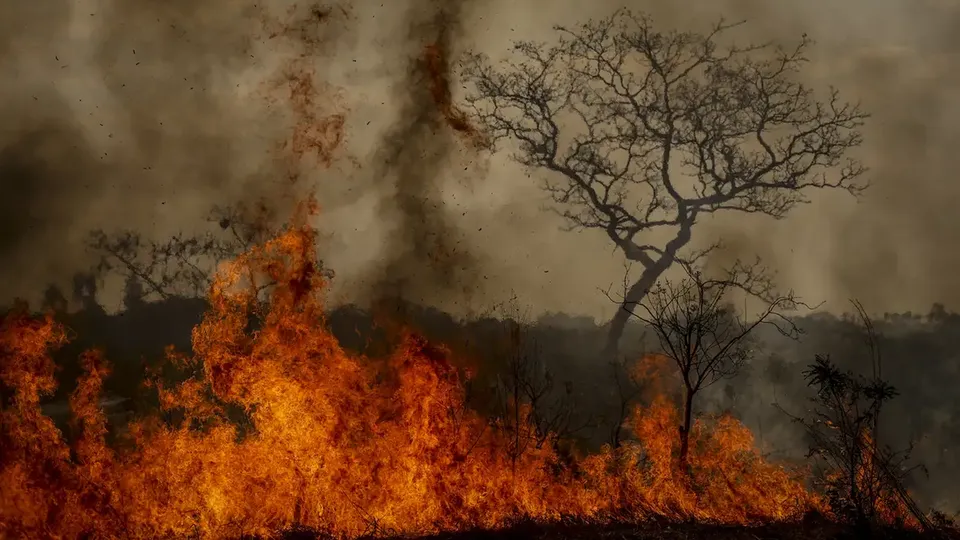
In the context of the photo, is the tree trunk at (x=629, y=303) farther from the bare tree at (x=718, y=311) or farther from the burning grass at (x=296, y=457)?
the burning grass at (x=296, y=457)

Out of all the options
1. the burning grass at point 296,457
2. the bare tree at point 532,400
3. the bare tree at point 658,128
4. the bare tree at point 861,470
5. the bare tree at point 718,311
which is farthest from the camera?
the bare tree at point 658,128

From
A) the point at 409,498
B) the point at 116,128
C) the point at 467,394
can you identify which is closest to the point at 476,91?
the point at 467,394

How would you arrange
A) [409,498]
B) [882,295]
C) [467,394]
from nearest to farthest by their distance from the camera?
[409,498] → [467,394] → [882,295]

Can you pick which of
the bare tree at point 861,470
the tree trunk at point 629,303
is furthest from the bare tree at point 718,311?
the bare tree at point 861,470

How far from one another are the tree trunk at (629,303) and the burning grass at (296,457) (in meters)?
1.72

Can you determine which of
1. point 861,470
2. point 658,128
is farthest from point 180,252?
point 861,470

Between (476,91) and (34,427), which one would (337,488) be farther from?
(476,91)

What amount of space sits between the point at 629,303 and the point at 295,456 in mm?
5655

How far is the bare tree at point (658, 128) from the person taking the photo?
11.5 meters

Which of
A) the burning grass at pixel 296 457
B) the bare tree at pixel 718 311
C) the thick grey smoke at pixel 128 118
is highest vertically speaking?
the thick grey smoke at pixel 128 118

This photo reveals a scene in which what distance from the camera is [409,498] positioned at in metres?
9.25

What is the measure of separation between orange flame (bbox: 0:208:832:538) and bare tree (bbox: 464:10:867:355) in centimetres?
287

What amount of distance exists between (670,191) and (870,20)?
418cm

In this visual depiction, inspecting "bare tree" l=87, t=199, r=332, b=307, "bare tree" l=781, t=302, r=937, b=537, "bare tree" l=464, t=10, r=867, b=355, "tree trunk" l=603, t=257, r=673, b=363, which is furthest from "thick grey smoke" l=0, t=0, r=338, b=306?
"bare tree" l=781, t=302, r=937, b=537
